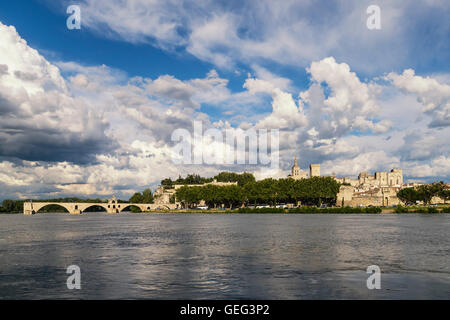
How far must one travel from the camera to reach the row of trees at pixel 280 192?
130 m

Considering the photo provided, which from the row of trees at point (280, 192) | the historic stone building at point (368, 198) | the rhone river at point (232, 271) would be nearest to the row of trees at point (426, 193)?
the historic stone building at point (368, 198)

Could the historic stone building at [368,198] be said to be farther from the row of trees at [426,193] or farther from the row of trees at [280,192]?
the row of trees at [426,193]

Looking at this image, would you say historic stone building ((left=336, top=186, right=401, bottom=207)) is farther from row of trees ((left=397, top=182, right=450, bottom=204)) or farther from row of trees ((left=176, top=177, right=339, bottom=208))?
row of trees ((left=397, top=182, right=450, bottom=204))

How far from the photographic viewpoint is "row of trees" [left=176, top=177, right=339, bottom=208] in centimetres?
13038

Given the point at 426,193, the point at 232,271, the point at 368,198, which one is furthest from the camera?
the point at 368,198

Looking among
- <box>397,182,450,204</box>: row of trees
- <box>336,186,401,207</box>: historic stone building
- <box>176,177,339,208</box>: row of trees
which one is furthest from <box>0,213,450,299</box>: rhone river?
<box>336,186,401,207</box>: historic stone building

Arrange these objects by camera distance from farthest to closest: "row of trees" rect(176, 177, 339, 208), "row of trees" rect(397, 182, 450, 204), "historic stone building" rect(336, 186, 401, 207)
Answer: "historic stone building" rect(336, 186, 401, 207) < "row of trees" rect(176, 177, 339, 208) < "row of trees" rect(397, 182, 450, 204)

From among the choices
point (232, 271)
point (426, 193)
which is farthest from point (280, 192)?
point (232, 271)

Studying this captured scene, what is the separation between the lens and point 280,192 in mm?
134750

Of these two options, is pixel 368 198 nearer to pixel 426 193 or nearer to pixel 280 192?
pixel 426 193

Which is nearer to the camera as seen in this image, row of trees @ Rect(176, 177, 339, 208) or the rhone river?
the rhone river
